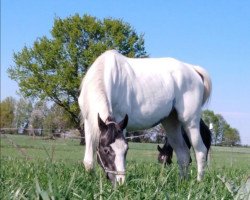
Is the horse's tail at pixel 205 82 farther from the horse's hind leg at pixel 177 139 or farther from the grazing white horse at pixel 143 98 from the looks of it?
the horse's hind leg at pixel 177 139

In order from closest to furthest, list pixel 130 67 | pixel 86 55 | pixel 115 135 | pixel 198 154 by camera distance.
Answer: pixel 115 135
pixel 130 67
pixel 198 154
pixel 86 55

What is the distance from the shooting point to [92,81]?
726 centimetres

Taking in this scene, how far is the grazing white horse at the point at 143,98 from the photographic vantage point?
6789mm

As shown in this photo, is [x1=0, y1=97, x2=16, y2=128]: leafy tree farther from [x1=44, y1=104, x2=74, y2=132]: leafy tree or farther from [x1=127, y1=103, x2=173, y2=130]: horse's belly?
[x1=127, y1=103, x2=173, y2=130]: horse's belly

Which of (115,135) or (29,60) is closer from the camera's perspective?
(115,135)

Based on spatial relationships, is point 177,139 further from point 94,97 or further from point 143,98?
point 94,97

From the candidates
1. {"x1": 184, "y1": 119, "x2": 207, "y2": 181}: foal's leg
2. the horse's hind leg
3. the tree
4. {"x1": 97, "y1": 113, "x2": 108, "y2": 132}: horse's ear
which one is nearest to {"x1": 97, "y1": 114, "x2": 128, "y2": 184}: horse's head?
{"x1": 97, "y1": 113, "x2": 108, "y2": 132}: horse's ear

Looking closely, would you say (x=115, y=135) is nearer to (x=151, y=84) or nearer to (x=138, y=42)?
(x=151, y=84)

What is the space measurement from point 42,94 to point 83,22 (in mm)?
9302

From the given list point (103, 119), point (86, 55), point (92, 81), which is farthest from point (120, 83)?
point (86, 55)

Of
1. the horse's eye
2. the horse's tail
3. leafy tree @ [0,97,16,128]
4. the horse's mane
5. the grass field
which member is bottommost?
the grass field

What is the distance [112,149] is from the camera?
5.85 metres

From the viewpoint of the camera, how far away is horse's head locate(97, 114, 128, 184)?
5.67m

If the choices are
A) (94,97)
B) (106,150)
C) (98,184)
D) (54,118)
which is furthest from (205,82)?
(54,118)
